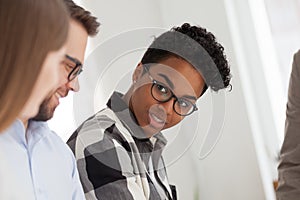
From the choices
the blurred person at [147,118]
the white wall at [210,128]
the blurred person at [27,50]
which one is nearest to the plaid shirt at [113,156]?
the blurred person at [147,118]

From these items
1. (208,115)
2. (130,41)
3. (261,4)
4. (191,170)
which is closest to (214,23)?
(261,4)

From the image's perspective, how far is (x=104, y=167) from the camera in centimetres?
103

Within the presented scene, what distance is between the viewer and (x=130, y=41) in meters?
1.29

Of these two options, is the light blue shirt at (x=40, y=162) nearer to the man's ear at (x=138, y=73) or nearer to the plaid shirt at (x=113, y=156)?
the plaid shirt at (x=113, y=156)

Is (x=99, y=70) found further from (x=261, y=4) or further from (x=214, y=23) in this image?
(x=261, y=4)

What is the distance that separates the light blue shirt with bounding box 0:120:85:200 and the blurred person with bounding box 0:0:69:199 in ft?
0.57

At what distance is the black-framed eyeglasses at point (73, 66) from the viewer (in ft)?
3.18

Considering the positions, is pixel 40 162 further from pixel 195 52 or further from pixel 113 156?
pixel 195 52

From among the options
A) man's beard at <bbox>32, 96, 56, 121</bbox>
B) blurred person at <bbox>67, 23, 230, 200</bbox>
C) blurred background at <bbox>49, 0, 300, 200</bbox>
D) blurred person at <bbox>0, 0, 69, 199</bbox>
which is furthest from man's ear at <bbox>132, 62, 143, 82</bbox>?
blurred background at <bbox>49, 0, 300, 200</bbox>

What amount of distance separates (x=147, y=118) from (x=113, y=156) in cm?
19

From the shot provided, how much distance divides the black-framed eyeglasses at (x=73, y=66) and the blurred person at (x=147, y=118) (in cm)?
13

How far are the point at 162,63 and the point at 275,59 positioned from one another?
98 cm

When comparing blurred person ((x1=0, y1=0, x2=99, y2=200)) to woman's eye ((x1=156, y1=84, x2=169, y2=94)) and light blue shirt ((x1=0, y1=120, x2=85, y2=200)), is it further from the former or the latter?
woman's eye ((x1=156, y1=84, x2=169, y2=94))

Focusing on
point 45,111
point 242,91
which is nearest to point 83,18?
point 45,111
